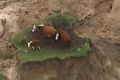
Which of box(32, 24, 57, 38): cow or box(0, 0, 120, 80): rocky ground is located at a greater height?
box(32, 24, 57, 38): cow

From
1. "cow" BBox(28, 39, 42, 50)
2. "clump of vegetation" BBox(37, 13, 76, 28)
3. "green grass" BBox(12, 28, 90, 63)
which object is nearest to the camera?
"green grass" BBox(12, 28, 90, 63)

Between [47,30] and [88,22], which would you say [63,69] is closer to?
[47,30]

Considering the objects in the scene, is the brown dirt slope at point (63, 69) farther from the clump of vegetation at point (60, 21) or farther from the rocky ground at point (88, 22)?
the clump of vegetation at point (60, 21)

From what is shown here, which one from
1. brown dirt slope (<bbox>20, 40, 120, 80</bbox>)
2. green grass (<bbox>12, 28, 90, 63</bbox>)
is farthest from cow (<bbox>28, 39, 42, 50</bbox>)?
brown dirt slope (<bbox>20, 40, 120, 80</bbox>)

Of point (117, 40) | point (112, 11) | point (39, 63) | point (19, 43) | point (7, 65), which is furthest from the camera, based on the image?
point (112, 11)

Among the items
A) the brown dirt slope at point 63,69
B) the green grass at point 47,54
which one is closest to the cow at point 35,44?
the green grass at point 47,54

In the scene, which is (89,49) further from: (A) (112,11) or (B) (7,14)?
(B) (7,14)

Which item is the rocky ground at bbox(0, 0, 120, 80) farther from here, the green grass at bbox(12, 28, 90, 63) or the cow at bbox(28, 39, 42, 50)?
the cow at bbox(28, 39, 42, 50)

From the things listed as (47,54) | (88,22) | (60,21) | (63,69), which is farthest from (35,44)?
(88,22)

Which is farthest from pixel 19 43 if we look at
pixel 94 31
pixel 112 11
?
pixel 112 11
